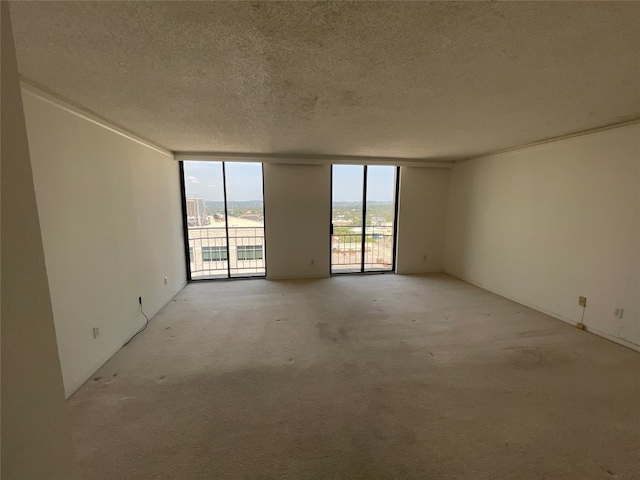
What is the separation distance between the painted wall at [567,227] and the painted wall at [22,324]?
4.20 metres

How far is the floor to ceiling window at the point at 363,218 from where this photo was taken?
16.0ft

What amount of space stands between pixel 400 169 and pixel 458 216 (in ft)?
4.79

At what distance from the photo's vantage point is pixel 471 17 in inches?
42.0

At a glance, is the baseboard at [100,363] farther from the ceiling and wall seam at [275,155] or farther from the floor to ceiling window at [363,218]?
the floor to ceiling window at [363,218]

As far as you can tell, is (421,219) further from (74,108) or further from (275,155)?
(74,108)

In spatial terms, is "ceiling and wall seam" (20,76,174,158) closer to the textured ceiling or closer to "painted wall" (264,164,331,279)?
the textured ceiling

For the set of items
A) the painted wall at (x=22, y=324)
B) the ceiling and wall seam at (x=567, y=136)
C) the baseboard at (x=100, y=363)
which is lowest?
the baseboard at (x=100, y=363)

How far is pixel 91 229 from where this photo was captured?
2.18 meters

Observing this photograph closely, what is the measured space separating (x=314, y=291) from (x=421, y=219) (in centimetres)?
274

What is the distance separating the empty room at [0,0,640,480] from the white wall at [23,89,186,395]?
0.8 inches

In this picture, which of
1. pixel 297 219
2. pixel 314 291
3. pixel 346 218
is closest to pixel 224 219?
pixel 297 219

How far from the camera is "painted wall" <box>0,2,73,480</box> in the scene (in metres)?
0.56

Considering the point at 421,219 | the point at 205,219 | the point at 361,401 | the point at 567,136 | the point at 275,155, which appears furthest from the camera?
the point at 421,219

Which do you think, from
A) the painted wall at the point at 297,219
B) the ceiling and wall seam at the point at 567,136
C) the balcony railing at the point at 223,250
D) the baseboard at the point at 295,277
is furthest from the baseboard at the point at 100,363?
the ceiling and wall seam at the point at 567,136
